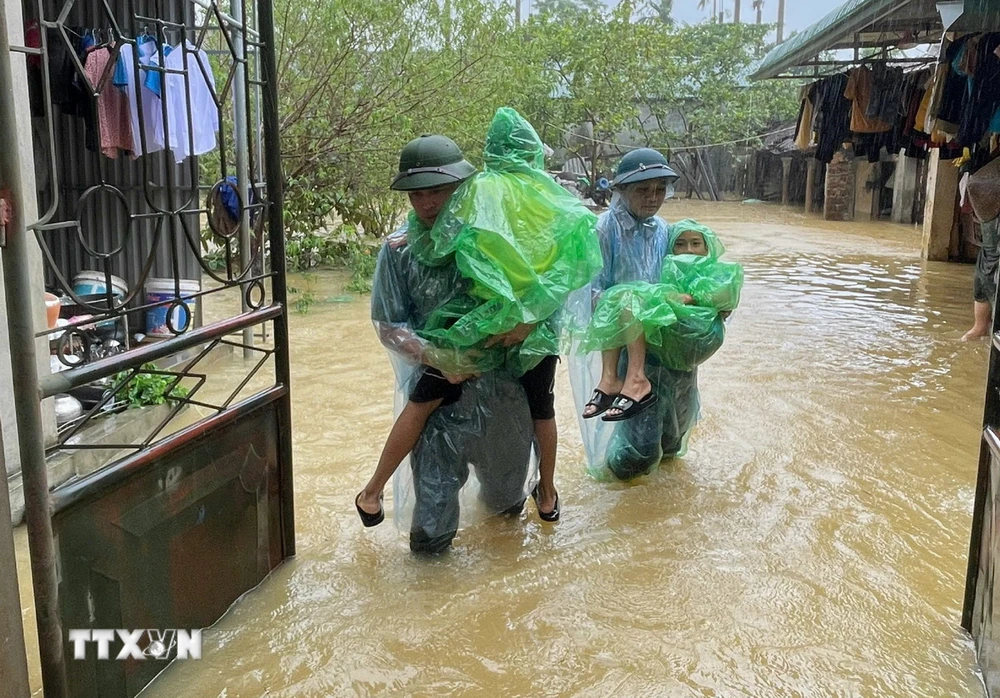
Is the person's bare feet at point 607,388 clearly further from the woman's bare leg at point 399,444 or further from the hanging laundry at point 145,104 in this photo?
the hanging laundry at point 145,104

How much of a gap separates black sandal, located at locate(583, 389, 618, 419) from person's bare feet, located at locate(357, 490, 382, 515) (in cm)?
98

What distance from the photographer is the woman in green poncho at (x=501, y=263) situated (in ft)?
9.52

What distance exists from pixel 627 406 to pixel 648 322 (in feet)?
1.17

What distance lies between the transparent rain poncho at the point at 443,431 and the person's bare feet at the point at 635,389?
0.49 metres

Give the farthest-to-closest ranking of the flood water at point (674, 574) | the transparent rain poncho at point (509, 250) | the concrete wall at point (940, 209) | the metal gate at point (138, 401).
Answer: the concrete wall at point (940, 209) < the transparent rain poncho at point (509, 250) < the flood water at point (674, 574) < the metal gate at point (138, 401)

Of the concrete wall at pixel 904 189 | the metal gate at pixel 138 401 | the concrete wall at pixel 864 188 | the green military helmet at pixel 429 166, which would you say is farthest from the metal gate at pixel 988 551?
the concrete wall at pixel 864 188

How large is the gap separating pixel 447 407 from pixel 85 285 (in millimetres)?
2969

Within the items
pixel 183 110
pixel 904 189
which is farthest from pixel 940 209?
pixel 183 110

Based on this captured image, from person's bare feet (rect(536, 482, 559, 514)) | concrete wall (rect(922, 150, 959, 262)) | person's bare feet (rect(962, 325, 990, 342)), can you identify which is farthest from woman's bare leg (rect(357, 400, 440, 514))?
concrete wall (rect(922, 150, 959, 262))

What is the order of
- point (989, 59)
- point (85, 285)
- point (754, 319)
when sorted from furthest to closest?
point (754, 319)
point (989, 59)
point (85, 285)

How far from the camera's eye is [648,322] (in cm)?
353

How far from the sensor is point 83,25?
5336 millimetres

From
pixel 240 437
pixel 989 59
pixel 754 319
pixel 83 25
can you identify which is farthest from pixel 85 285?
pixel 989 59

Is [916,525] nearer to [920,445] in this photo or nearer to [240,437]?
[920,445]
